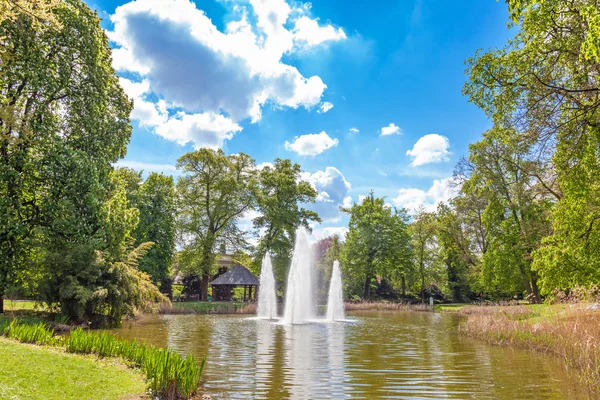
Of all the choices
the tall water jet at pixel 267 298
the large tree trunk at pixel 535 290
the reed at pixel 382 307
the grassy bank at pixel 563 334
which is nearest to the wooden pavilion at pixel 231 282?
the tall water jet at pixel 267 298

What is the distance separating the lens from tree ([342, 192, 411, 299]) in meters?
46.6

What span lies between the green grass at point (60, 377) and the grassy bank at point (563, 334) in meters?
9.19

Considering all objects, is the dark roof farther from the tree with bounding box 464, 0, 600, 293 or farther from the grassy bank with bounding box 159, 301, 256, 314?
the tree with bounding box 464, 0, 600, 293

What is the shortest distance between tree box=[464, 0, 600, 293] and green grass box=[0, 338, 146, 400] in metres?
11.3

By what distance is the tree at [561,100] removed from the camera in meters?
10.9

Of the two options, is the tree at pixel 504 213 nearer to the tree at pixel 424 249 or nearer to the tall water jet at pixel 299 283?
the tree at pixel 424 249

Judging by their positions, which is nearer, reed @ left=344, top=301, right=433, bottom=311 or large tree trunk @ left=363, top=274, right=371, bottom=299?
reed @ left=344, top=301, right=433, bottom=311

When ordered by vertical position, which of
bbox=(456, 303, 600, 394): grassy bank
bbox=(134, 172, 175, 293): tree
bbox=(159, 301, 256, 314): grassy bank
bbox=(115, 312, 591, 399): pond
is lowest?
bbox=(159, 301, 256, 314): grassy bank

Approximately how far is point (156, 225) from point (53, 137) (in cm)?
1888

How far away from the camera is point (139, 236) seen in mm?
35844

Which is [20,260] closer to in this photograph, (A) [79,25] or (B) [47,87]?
(B) [47,87]

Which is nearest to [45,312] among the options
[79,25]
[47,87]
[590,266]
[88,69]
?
[47,87]

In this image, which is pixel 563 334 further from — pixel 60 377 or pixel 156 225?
pixel 156 225

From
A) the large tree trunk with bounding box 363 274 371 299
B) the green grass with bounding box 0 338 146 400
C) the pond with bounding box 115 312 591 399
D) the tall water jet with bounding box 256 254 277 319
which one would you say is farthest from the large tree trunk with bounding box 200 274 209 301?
the green grass with bounding box 0 338 146 400
